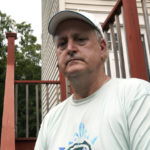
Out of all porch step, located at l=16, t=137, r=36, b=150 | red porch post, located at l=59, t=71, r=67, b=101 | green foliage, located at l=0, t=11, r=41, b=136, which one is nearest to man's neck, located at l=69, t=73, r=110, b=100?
porch step, located at l=16, t=137, r=36, b=150

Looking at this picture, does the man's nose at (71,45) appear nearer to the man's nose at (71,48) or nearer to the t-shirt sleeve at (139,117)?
the man's nose at (71,48)

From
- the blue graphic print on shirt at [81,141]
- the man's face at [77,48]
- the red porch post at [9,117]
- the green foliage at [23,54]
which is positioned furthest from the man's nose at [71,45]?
the green foliage at [23,54]

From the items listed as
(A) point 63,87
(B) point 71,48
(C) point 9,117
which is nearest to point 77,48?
(B) point 71,48

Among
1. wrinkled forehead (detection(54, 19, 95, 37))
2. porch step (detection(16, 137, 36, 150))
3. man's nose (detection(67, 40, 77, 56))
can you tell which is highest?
wrinkled forehead (detection(54, 19, 95, 37))

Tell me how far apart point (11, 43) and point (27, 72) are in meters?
18.0

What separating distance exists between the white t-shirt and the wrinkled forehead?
0.35 metres

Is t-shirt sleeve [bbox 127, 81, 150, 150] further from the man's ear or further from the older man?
the man's ear

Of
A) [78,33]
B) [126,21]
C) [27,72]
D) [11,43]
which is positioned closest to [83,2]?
[11,43]

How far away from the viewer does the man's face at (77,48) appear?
1.43m

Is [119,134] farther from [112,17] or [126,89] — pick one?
[112,17]

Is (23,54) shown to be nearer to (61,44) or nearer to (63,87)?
(63,87)

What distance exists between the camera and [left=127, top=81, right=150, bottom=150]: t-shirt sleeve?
3.40 ft

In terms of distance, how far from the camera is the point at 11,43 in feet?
13.4

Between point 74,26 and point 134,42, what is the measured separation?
2.61 feet
